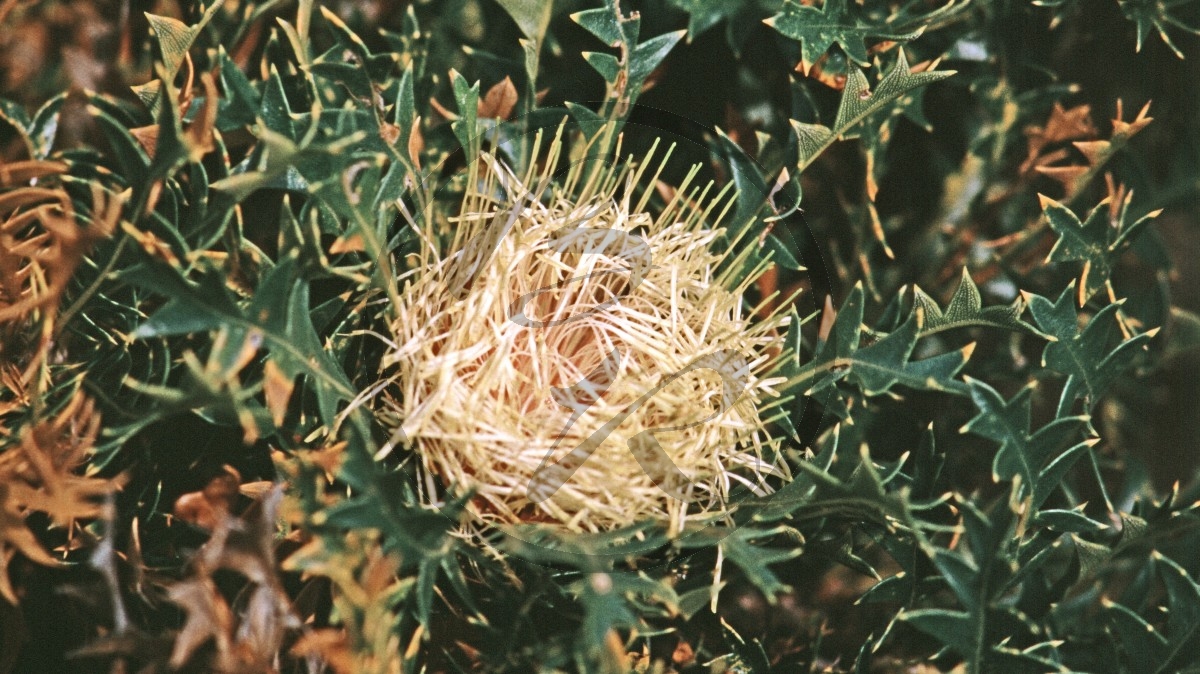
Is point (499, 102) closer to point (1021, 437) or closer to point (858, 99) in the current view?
point (858, 99)

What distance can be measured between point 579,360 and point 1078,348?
0.26 metres

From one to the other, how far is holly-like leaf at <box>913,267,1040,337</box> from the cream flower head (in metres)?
0.08

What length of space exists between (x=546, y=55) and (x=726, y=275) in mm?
189

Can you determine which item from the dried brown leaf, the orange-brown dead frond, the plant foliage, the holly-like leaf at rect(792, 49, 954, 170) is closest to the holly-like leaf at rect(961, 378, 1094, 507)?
the plant foliage

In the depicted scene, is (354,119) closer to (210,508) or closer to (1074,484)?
(210,508)

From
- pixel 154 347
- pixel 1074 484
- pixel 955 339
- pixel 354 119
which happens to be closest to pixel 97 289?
pixel 154 347

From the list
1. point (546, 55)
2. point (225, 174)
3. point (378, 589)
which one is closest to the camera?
point (378, 589)

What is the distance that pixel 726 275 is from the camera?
0.48 metres

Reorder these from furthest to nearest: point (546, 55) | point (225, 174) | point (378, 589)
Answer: point (546, 55) < point (225, 174) < point (378, 589)

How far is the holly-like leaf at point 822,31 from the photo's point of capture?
0.49 metres

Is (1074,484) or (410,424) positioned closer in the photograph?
(410,424)

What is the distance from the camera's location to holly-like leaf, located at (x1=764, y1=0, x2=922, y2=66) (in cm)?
49

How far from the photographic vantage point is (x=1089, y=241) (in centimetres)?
51

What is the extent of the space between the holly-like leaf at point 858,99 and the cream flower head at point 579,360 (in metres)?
0.06
